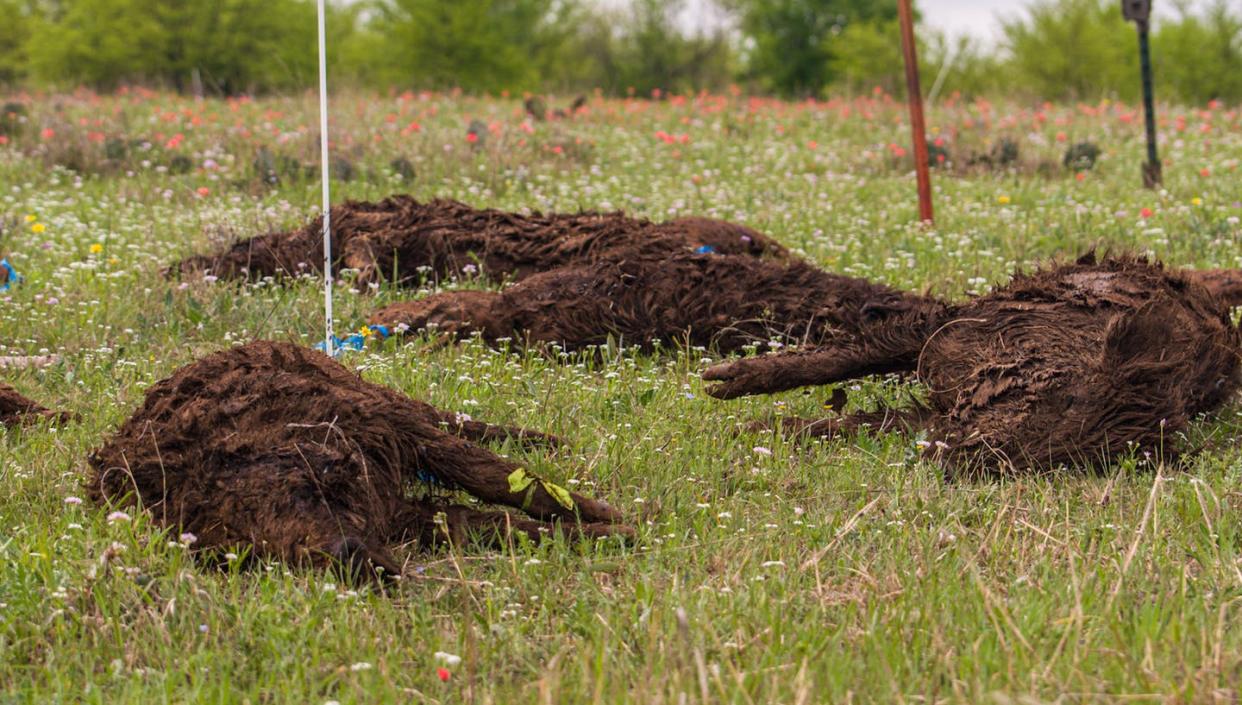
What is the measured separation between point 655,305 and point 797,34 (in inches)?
1626

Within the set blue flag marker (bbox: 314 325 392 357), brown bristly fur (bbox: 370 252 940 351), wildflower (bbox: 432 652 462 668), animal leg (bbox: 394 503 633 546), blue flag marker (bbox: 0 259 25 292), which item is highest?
blue flag marker (bbox: 0 259 25 292)

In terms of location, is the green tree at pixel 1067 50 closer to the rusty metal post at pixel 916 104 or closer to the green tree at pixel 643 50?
the green tree at pixel 643 50

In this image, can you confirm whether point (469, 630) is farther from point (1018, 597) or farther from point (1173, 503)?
point (1173, 503)

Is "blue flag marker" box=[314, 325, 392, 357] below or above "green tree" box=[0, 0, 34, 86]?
below

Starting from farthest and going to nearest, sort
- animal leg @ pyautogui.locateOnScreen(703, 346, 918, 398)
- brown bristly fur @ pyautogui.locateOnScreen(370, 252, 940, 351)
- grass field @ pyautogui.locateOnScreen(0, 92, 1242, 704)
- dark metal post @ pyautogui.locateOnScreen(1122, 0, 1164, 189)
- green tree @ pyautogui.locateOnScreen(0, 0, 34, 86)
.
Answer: green tree @ pyautogui.locateOnScreen(0, 0, 34, 86) < dark metal post @ pyautogui.locateOnScreen(1122, 0, 1164, 189) < brown bristly fur @ pyautogui.locateOnScreen(370, 252, 940, 351) < animal leg @ pyautogui.locateOnScreen(703, 346, 918, 398) < grass field @ pyautogui.locateOnScreen(0, 92, 1242, 704)

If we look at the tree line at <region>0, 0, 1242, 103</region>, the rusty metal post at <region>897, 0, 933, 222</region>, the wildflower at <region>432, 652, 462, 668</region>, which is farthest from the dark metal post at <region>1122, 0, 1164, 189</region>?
the tree line at <region>0, 0, 1242, 103</region>

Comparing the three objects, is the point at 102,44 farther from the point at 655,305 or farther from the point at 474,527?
the point at 474,527

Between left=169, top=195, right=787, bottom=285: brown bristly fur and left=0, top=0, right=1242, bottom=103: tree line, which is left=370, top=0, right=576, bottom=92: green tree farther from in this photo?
left=169, top=195, right=787, bottom=285: brown bristly fur

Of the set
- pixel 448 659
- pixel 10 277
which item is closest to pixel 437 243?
pixel 10 277

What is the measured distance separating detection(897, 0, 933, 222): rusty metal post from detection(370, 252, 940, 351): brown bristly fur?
3.23 m

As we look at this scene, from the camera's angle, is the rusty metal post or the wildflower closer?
the wildflower

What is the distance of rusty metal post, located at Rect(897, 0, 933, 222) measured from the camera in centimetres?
831

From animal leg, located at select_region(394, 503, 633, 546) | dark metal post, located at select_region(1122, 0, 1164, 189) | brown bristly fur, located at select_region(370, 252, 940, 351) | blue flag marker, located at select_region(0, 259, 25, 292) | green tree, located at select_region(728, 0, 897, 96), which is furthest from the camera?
green tree, located at select_region(728, 0, 897, 96)

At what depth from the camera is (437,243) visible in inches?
264
